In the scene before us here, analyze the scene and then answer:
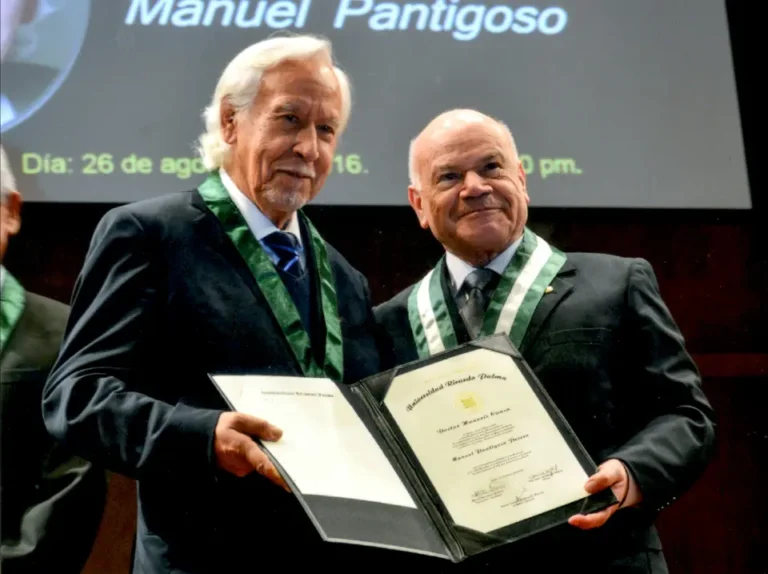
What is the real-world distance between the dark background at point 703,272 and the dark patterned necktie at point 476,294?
0.71m

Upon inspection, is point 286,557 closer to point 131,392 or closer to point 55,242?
Result: point 131,392

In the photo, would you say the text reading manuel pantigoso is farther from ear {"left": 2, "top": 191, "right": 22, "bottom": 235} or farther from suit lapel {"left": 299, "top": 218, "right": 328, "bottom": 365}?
suit lapel {"left": 299, "top": 218, "right": 328, "bottom": 365}

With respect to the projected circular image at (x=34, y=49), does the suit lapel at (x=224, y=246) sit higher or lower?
lower

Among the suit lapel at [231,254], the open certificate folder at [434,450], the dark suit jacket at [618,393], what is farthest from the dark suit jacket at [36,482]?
the dark suit jacket at [618,393]

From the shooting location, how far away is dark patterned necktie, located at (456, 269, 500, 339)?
2.00 metres

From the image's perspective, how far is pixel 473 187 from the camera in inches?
81.4

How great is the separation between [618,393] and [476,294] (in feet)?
1.16

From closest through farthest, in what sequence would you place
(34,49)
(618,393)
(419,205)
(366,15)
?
(618,393) < (419,205) < (34,49) < (366,15)

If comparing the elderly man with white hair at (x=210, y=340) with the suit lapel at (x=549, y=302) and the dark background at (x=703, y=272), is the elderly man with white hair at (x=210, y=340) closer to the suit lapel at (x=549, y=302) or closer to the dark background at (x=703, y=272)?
the suit lapel at (x=549, y=302)

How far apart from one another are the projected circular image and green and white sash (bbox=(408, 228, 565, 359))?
3.98 ft

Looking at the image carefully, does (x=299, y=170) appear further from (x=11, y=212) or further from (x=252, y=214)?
(x=11, y=212)

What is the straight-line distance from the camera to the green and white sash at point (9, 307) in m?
1.85

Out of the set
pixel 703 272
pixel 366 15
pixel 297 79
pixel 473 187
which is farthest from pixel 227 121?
pixel 703 272
